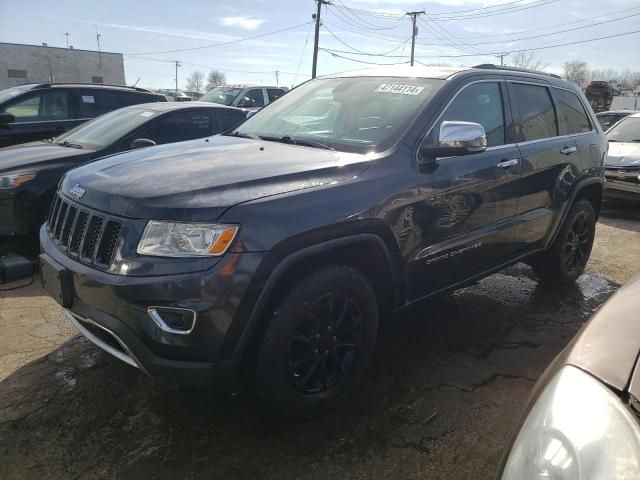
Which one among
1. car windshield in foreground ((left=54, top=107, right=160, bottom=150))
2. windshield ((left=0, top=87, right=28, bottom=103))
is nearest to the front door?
car windshield in foreground ((left=54, top=107, right=160, bottom=150))

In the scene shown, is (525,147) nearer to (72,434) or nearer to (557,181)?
(557,181)

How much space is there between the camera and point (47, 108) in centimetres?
716

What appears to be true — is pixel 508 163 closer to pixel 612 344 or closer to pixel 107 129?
pixel 612 344

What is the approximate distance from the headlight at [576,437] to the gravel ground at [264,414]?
1296 mm

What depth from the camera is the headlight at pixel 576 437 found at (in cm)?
101

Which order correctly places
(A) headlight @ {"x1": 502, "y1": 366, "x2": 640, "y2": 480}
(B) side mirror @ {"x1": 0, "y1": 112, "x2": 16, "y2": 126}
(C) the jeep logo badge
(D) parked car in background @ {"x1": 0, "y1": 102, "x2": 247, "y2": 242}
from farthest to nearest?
(B) side mirror @ {"x1": 0, "y1": 112, "x2": 16, "y2": 126}
(D) parked car in background @ {"x1": 0, "y1": 102, "x2": 247, "y2": 242}
(C) the jeep logo badge
(A) headlight @ {"x1": 502, "y1": 366, "x2": 640, "y2": 480}

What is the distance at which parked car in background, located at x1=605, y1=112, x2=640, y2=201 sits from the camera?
→ 845cm

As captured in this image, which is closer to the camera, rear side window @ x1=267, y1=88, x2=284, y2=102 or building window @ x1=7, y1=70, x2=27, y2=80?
rear side window @ x1=267, y1=88, x2=284, y2=102

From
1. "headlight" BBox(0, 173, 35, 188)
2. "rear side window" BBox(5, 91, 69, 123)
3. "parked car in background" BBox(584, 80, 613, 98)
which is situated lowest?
"headlight" BBox(0, 173, 35, 188)

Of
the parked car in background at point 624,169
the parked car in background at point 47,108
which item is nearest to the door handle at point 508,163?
the parked car in background at point 624,169

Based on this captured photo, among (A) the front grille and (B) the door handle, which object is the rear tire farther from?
(A) the front grille

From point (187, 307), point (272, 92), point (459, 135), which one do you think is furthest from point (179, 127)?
point (272, 92)

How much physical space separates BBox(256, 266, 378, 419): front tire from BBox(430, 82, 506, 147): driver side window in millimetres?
1330

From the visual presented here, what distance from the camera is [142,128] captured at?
554 centimetres
